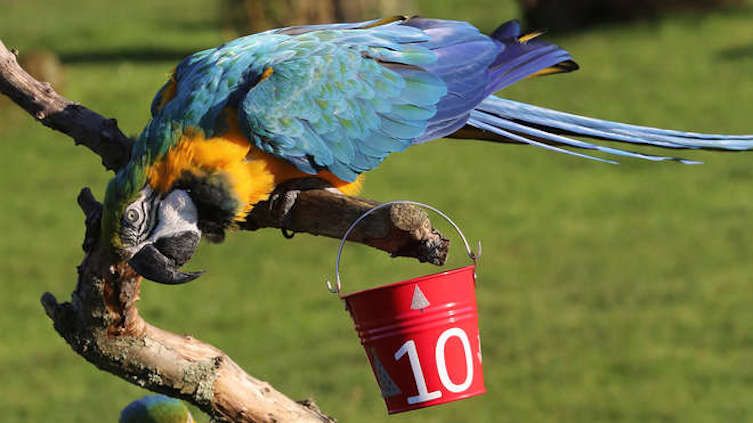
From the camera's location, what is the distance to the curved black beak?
7.12 ft

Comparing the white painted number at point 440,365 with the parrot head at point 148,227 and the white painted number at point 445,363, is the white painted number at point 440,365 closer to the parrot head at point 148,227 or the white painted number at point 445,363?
the white painted number at point 445,363

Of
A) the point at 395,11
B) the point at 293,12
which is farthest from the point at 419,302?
the point at 395,11

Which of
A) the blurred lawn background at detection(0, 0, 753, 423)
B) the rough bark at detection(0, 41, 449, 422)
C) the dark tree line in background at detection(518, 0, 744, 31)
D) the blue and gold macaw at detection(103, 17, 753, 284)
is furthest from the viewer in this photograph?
the dark tree line in background at detection(518, 0, 744, 31)

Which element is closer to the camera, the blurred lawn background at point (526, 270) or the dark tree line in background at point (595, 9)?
the blurred lawn background at point (526, 270)

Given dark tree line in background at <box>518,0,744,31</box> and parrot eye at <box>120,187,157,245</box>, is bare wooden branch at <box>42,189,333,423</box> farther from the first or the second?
dark tree line in background at <box>518,0,744,31</box>

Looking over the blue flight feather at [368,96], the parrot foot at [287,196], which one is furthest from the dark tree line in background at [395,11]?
the parrot foot at [287,196]

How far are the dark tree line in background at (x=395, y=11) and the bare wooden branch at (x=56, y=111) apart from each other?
7.27 m

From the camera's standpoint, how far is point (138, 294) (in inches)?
89.2

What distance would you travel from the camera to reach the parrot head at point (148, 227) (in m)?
2.15

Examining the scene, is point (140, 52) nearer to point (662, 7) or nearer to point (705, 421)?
point (662, 7)

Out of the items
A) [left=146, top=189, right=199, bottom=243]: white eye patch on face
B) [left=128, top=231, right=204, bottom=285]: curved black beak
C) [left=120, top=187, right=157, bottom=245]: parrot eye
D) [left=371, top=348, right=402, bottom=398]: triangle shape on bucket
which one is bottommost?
[left=371, top=348, right=402, bottom=398]: triangle shape on bucket

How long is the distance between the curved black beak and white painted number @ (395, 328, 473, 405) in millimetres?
400

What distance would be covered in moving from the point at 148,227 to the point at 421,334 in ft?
1.69

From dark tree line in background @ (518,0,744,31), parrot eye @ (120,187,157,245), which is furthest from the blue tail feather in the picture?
dark tree line in background @ (518,0,744,31)
